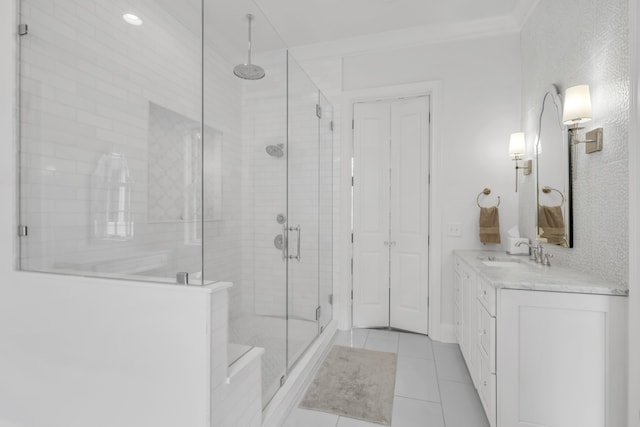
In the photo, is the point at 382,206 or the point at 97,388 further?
the point at 382,206

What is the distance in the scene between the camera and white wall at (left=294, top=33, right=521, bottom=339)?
9.17 ft

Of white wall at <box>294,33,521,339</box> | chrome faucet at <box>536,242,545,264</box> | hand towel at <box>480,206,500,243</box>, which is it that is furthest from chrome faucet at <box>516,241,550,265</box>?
white wall at <box>294,33,521,339</box>

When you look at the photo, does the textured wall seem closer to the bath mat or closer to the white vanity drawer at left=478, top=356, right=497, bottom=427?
the white vanity drawer at left=478, top=356, right=497, bottom=427

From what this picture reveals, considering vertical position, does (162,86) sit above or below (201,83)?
above

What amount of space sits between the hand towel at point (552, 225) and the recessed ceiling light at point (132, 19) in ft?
9.15

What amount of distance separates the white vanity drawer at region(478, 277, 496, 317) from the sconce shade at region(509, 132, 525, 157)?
1348mm

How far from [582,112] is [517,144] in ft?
Result: 3.06

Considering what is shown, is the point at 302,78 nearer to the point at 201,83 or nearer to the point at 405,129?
the point at 405,129

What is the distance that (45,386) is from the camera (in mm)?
1434

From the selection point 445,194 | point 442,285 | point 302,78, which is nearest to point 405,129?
point 445,194

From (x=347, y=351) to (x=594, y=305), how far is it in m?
1.82

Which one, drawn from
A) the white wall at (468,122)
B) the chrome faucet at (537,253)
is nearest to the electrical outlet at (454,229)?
the white wall at (468,122)

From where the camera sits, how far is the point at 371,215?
322 cm

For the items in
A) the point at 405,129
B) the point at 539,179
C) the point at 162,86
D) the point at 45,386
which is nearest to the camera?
the point at 45,386
